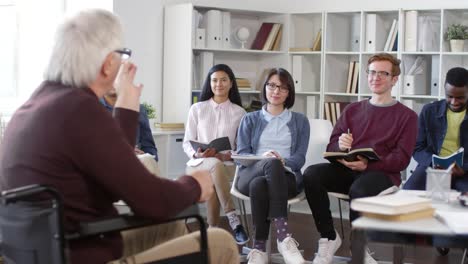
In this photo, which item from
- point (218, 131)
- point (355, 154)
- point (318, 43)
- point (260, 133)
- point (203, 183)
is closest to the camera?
point (203, 183)

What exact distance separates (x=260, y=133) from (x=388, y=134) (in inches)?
31.9

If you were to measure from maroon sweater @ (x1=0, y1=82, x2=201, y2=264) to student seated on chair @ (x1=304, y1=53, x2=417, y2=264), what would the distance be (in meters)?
2.19

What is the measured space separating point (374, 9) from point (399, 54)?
431 millimetres

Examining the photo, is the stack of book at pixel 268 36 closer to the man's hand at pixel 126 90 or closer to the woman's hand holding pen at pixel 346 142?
the woman's hand holding pen at pixel 346 142

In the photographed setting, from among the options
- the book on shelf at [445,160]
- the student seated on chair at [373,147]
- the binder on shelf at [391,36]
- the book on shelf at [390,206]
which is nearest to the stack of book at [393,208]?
the book on shelf at [390,206]

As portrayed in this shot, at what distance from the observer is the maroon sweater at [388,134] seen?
4.30 m

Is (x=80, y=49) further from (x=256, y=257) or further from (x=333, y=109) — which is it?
(x=333, y=109)

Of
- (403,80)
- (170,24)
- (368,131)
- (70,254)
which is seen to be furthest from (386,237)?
(170,24)

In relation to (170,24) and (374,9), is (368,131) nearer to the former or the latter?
(374,9)

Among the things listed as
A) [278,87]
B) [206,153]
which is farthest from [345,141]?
[206,153]

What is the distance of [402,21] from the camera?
6.04m

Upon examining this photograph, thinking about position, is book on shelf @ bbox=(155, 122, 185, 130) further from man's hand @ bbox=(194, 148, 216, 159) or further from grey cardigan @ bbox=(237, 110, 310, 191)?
grey cardigan @ bbox=(237, 110, 310, 191)

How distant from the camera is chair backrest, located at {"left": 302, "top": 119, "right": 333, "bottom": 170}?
16.6 feet

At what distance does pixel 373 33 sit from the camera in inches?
244
